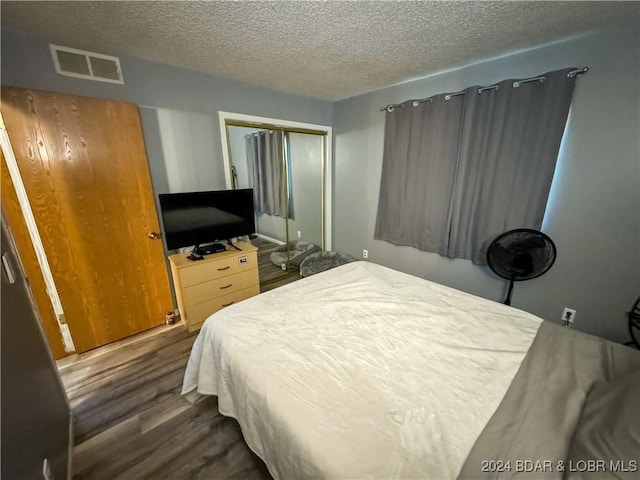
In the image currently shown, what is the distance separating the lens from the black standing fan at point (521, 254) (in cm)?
190

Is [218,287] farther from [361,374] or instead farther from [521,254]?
[521,254]

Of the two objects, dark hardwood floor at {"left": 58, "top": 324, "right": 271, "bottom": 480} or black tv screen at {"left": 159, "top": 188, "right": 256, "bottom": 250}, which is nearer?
dark hardwood floor at {"left": 58, "top": 324, "right": 271, "bottom": 480}

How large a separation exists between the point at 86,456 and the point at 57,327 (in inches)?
44.2

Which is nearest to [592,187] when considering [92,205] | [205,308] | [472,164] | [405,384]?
[472,164]

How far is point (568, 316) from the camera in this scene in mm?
2016

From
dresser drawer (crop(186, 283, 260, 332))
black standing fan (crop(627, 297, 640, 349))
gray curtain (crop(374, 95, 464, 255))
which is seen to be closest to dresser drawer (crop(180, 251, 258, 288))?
dresser drawer (crop(186, 283, 260, 332))

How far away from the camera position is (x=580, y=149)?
1.80m

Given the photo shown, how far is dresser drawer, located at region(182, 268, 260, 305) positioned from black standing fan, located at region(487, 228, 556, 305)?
2.25 meters

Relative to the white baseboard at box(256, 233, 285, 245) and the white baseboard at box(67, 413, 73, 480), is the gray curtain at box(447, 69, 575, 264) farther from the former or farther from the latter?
the white baseboard at box(67, 413, 73, 480)

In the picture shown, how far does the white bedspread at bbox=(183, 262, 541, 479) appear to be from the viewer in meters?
0.79

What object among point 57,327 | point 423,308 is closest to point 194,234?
point 57,327

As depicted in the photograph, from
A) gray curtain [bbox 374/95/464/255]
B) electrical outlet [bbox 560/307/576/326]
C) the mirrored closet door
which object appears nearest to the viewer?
electrical outlet [bbox 560/307/576/326]

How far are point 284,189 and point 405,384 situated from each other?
8.95 feet

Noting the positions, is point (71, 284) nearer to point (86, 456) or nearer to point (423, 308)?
point (86, 456)
